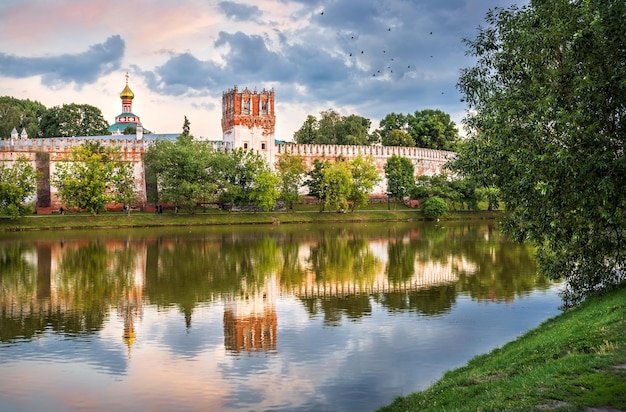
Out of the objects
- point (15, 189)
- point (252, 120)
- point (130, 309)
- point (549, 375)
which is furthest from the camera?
point (252, 120)

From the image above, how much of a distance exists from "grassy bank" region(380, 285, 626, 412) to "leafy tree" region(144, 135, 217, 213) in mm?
41952

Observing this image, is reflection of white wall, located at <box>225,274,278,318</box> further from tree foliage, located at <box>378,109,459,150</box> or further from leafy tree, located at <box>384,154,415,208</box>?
tree foliage, located at <box>378,109,459,150</box>

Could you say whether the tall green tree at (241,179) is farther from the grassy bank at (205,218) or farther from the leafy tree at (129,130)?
the leafy tree at (129,130)

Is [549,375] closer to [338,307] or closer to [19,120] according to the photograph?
[338,307]

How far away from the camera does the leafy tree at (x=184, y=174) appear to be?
51.5 metres

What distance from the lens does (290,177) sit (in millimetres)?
58031

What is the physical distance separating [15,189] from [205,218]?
13671 millimetres

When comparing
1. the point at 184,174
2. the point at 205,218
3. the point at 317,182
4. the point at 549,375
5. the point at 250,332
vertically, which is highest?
the point at 184,174

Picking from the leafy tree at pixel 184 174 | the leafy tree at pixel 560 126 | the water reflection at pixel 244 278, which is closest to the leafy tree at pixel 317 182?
the leafy tree at pixel 184 174

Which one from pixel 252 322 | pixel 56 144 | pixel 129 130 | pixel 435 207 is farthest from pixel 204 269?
pixel 129 130

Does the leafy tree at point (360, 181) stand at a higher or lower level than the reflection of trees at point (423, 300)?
higher

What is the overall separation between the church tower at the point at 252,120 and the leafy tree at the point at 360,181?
32.7ft

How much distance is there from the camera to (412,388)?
33.8 ft

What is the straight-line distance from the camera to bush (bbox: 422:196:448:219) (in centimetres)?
5666
